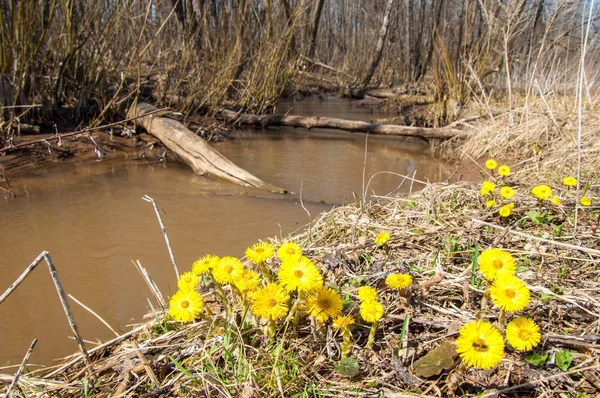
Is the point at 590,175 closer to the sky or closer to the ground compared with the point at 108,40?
closer to the ground

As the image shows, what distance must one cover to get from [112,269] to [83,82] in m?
3.53

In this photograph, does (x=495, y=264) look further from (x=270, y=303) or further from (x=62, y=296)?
(x=62, y=296)

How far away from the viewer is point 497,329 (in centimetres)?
100

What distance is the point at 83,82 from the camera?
15.8 feet

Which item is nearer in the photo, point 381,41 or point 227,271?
point 227,271

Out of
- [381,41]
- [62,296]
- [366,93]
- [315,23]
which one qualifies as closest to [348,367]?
[62,296]

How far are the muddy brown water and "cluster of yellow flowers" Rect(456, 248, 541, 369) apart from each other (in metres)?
1.36

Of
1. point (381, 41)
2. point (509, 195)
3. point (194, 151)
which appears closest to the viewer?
point (509, 195)

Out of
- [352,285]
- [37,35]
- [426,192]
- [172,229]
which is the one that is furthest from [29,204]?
[426,192]

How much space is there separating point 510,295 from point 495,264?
13 centimetres

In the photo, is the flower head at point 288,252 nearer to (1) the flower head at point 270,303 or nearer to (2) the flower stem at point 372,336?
(1) the flower head at point 270,303

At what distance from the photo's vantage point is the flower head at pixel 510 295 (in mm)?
1016

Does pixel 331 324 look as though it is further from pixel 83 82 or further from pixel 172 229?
pixel 83 82

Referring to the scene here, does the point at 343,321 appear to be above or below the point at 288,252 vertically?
below
